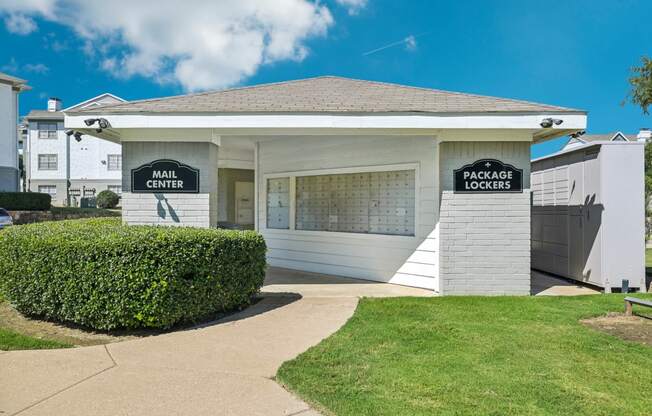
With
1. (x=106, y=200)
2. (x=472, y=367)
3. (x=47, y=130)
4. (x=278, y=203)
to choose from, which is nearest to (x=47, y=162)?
(x=47, y=130)

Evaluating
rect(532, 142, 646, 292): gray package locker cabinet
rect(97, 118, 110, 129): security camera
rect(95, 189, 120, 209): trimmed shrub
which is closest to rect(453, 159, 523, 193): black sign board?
rect(532, 142, 646, 292): gray package locker cabinet

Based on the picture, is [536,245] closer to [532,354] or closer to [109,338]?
[532,354]

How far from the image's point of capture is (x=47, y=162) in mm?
33844

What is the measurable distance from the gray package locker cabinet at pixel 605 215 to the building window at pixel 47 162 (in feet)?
121

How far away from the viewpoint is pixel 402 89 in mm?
8227

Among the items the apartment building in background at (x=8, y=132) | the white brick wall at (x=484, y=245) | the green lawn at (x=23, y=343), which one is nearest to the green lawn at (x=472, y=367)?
the white brick wall at (x=484, y=245)

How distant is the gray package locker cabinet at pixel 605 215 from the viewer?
7.07 meters

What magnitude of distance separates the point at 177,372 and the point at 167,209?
12.0 ft

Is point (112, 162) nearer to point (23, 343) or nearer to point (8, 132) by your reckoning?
point (8, 132)

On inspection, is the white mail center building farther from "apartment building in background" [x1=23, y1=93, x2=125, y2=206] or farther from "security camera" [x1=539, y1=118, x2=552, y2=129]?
"apartment building in background" [x1=23, y1=93, x2=125, y2=206]

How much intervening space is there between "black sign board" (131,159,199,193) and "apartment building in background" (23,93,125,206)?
98.6ft

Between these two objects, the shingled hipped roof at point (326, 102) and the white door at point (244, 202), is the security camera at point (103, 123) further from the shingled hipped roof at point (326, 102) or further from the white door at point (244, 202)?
the white door at point (244, 202)

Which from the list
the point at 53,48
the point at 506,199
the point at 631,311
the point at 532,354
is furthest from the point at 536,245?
the point at 53,48

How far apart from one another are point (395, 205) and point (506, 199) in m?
2.00
